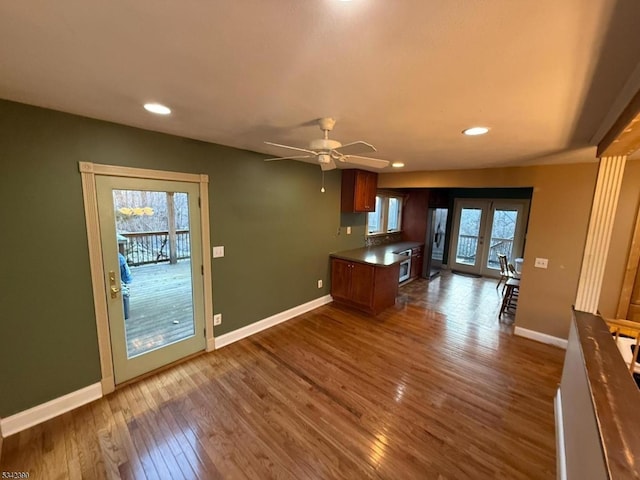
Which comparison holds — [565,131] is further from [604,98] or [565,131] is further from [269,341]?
[269,341]

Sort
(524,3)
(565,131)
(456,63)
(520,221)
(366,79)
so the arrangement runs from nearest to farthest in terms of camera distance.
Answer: (524,3)
(456,63)
(366,79)
(565,131)
(520,221)

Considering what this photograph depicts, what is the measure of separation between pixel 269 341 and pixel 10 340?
7.31ft

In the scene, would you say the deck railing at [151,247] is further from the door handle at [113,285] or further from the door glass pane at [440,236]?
the door glass pane at [440,236]

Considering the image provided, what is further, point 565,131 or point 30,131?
point 565,131

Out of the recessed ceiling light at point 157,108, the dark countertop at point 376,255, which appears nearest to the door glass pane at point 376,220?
the dark countertop at point 376,255

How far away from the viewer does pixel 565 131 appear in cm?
200

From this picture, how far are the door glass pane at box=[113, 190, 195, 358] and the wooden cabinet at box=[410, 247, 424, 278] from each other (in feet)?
15.4

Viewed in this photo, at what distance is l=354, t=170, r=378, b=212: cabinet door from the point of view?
4445 mm

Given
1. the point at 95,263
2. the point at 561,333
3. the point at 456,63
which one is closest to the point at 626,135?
the point at 456,63

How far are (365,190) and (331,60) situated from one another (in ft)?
11.6

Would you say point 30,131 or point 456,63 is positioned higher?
point 456,63

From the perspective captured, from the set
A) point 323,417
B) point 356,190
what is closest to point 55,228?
point 323,417

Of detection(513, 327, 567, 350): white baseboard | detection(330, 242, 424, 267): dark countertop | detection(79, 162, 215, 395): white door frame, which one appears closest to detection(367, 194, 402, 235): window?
detection(330, 242, 424, 267): dark countertop

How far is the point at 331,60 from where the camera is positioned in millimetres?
1143
